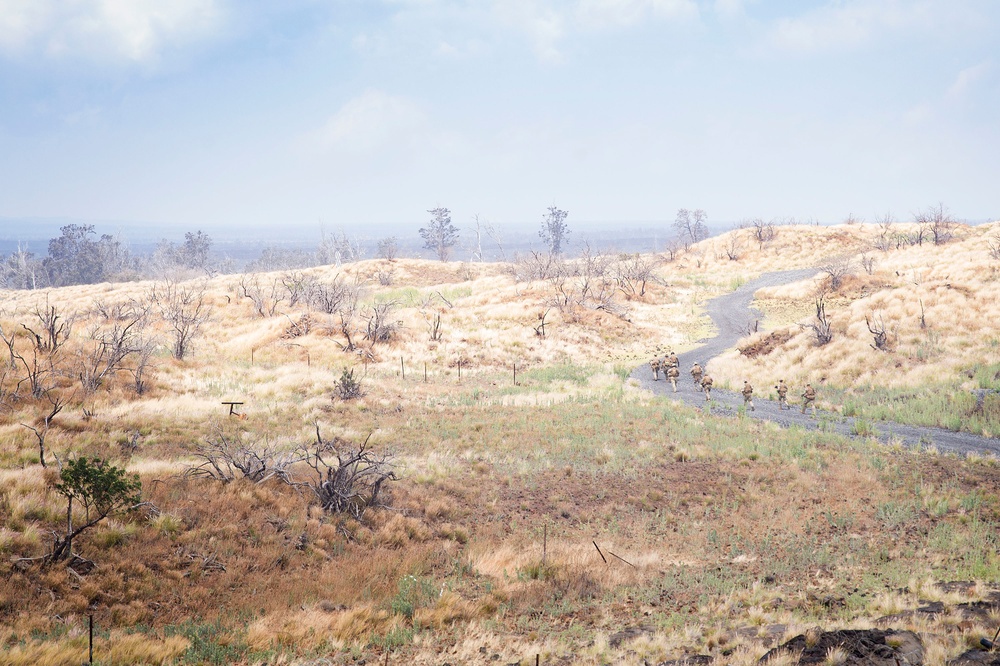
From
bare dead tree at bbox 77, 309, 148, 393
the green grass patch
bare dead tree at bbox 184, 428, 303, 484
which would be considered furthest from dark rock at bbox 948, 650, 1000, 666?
bare dead tree at bbox 77, 309, 148, 393

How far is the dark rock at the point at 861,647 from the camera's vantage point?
234 inches

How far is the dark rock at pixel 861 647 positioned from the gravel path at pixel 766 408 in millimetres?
12382

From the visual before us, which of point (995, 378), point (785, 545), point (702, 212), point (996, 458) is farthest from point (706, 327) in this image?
point (702, 212)

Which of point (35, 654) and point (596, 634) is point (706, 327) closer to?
point (596, 634)

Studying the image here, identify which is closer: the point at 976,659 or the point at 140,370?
the point at 976,659

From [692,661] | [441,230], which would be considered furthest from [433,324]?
[441,230]

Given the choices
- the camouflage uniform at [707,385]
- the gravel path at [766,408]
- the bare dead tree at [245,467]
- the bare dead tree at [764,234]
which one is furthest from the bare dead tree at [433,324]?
the bare dead tree at [764,234]

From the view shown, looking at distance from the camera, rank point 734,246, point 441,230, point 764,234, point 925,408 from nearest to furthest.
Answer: point 925,408, point 734,246, point 764,234, point 441,230

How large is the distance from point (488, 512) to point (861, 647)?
7.53 metres

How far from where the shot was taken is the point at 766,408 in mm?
22562

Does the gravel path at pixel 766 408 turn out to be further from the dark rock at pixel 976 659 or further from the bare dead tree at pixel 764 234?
the bare dead tree at pixel 764 234

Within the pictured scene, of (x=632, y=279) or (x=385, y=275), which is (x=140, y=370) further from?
(x=385, y=275)

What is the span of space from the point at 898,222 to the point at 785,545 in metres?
89.3

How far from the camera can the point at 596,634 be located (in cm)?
756
